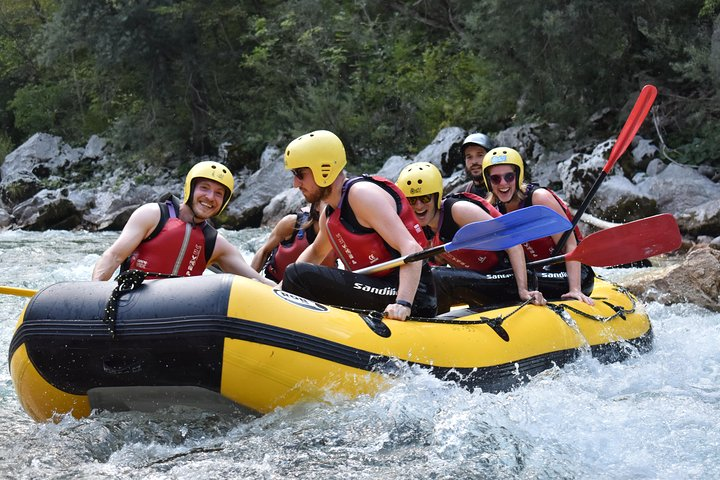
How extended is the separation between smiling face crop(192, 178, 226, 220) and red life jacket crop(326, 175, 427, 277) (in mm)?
859

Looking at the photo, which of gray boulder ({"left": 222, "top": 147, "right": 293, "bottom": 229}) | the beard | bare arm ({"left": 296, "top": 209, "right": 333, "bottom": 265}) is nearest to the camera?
the beard

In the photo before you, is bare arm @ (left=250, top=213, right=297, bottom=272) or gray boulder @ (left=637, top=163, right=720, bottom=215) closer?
bare arm @ (left=250, top=213, right=297, bottom=272)

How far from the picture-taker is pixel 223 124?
65.5ft

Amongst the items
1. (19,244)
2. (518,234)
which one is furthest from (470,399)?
(19,244)

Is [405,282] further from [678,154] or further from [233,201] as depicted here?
[233,201]

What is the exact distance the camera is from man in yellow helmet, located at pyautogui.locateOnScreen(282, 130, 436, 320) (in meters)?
3.79

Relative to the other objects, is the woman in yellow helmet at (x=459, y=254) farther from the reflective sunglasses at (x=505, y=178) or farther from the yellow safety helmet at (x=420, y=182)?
the reflective sunglasses at (x=505, y=178)

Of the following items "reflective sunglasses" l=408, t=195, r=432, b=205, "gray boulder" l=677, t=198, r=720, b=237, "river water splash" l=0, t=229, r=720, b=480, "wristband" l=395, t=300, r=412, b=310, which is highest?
"reflective sunglasses" l=408, t=195, r=432, b=205

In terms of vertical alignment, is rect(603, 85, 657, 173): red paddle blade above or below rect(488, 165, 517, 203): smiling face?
above

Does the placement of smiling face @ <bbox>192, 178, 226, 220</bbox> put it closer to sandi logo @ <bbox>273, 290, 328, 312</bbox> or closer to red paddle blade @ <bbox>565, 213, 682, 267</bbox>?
sandi logo @ <bbox>273, 290, 328, 312</bbox>

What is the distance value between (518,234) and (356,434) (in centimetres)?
157

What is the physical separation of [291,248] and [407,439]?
2.46 meters

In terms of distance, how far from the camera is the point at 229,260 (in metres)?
4.67

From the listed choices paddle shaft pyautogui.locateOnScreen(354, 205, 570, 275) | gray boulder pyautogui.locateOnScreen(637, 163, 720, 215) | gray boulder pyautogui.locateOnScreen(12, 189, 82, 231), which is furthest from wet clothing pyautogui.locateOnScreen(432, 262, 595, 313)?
gray boulder pyautogui.locateOnScreen(12, 189, 82, 231)
